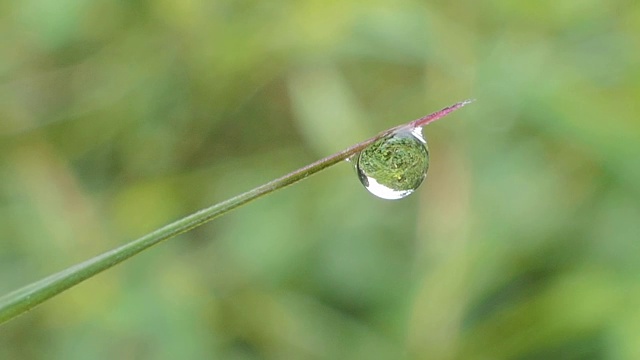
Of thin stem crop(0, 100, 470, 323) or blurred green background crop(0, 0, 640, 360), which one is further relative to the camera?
blurred green background crop(0, 0, 640, 360)

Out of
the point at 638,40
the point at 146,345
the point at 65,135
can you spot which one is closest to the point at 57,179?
the point at 65,135

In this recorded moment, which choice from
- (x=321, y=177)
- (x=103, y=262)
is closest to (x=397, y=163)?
(x=103, y=262)

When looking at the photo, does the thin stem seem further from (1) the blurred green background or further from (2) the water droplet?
(1) the blurred green background

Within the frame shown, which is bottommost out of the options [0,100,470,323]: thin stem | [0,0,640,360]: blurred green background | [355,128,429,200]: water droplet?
[0,100,470,323]: thin stem

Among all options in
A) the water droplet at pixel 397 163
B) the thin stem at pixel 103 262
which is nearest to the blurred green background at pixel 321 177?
the water droplet at pixel 397 163

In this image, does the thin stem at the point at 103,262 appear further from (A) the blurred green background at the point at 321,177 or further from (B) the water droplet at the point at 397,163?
(A) the blurred green background at the point at 321,177

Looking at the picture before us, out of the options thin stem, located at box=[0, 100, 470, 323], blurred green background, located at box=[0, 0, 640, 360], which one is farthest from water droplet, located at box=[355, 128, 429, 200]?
blurred green background, located at box=[0, 0, 640, 360]

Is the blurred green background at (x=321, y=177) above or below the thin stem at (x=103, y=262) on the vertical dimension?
above
